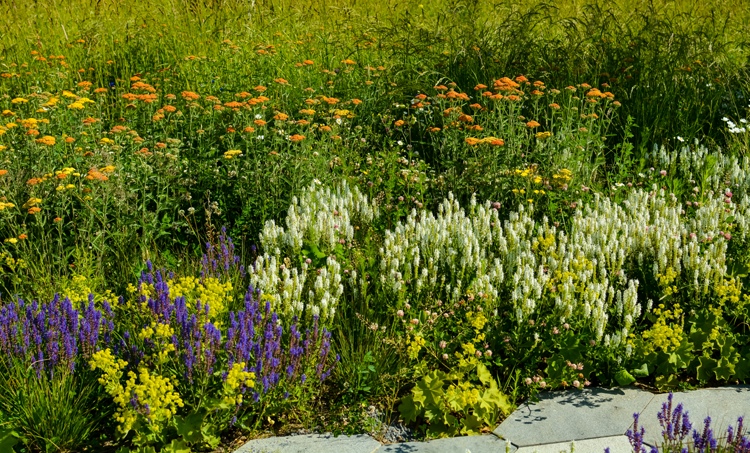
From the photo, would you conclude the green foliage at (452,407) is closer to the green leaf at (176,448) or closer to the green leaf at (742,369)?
the green leaf at (176,448)

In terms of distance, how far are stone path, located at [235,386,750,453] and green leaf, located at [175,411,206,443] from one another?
0.21 m

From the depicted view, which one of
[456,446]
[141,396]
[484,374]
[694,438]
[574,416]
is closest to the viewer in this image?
[694,438]

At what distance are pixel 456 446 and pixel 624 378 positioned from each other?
3.49 ft

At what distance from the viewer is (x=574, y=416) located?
3.21 metres

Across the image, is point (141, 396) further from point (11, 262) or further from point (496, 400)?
point (11, 262)

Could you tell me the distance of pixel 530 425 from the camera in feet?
10.4

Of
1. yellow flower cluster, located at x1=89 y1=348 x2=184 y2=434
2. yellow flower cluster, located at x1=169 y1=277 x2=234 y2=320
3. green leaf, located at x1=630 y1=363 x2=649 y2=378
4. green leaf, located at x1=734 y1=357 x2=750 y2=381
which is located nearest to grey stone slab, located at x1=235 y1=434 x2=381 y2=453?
yellow flower cluster, located at x1=89 y1=348 x2=184 y2=434

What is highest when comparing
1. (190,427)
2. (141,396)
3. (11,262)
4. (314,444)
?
(11,262)

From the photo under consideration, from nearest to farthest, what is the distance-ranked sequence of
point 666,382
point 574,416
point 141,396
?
point 141,396
point 574,416
point 666,382

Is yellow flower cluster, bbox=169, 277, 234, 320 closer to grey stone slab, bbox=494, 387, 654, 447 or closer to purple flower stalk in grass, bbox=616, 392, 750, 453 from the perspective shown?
grey stone slab, bbox=494, 387, 654, 447

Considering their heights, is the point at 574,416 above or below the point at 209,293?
below

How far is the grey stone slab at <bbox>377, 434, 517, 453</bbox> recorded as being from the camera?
2963 mm

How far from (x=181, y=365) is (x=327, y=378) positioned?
2.70 feet

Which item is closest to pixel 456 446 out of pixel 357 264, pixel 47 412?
pixel 357 264
